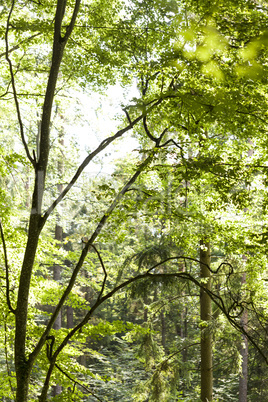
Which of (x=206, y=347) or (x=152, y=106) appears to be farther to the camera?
(x=206, y=347)

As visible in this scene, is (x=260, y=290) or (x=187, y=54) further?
(x=260, y=290)

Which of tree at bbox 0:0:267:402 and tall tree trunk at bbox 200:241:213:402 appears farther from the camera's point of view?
tall tree trunk at bbox 200:241:213:402

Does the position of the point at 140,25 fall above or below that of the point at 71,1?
below

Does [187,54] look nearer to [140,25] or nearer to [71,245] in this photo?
[140,25]

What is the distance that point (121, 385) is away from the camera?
11.0 meters

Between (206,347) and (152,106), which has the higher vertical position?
(152,106)

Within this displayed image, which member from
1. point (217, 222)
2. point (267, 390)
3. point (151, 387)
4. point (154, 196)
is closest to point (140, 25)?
point (154, 196)

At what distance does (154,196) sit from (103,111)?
214 inches

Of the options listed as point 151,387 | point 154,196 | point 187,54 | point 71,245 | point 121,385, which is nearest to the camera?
point 187,54

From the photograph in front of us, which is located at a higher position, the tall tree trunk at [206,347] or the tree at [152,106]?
the tree at [152,106]

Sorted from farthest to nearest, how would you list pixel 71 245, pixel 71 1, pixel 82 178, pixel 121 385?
pixel 71 245 < pixel 121 385 < pixel 82 178 < pixel 71 1

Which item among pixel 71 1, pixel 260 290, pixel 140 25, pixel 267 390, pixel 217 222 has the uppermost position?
pixel 71 1

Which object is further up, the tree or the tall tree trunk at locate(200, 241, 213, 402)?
the tree

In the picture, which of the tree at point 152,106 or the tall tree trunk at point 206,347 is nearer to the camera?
the tree at point 152,106
